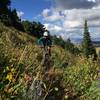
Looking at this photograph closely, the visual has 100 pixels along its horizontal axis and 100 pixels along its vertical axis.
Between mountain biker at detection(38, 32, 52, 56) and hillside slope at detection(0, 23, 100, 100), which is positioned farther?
mountain biker at detection(38, 32, 52, 56)

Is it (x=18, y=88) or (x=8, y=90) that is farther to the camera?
(x=18, y=88)

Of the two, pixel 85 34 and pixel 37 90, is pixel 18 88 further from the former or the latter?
pixel 85 34

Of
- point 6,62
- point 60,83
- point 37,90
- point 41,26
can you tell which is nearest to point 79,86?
point 60,83

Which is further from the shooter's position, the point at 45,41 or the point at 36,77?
the point at 45,41

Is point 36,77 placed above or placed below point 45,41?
above

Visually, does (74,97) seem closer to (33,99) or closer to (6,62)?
(6,62)

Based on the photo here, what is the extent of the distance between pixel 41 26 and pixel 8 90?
3566 inches

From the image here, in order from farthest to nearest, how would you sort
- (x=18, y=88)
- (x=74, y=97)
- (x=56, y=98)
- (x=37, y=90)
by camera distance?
(x=74, y=97) < (x=56, y=98) < (x=37, y=90) < (x=18, y=88)

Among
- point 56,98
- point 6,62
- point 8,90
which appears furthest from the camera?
point 56,98

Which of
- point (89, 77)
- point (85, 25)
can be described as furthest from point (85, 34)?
point (89, 77)

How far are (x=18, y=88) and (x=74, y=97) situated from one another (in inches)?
97.3

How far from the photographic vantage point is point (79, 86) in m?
8.15

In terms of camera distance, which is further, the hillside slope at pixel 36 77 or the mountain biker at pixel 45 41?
the mountain biker at pixel 45 41

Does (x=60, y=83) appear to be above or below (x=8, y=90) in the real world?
below
